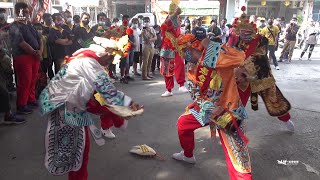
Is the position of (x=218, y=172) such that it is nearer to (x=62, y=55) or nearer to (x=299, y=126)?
(x=299, y=126)

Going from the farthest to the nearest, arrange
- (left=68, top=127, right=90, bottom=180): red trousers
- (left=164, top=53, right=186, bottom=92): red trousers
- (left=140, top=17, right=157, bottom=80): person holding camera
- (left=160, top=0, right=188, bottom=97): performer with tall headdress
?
(left=140, top=17, right=157, bottom=80): person holding camera → (left=164, top=53, right=186, bottom=92): red trousers → (left=160, top=0, right=188, bottom=97): performer with tall headdress → (left=68, top=127, right=90, bottom=180): red trousers

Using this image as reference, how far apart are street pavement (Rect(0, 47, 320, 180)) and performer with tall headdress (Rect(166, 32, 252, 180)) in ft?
2.40

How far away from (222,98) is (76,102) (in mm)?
1228

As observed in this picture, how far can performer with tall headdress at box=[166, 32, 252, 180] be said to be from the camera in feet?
7.96

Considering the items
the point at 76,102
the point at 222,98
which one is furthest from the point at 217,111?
the point at 76,102

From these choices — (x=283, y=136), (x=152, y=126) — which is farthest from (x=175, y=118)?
(x=283, y=136)

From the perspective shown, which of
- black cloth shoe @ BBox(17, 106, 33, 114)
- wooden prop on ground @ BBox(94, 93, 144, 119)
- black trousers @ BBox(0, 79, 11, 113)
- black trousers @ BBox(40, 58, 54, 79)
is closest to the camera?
wooden prop on ground @ BBox(94, 93, 144, 119)

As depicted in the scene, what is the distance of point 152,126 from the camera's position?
4.45m

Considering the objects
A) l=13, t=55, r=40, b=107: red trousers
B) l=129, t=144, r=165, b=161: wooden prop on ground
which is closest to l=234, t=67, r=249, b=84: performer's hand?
l=129, t=144, r=165, b=161: wooden prop on ground

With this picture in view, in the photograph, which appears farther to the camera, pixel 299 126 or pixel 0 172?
pixel 299 126

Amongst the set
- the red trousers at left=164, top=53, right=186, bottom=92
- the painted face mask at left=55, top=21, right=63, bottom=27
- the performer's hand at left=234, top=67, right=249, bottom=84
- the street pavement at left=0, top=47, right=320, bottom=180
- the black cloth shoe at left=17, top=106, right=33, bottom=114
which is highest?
the painted face mask at left=55, top=21, right=63, bottom=27

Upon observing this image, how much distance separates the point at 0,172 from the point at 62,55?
3322 millimetres

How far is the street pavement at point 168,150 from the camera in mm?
3107

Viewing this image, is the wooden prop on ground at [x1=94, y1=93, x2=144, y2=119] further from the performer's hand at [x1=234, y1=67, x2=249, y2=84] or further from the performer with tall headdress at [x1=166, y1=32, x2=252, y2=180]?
the performer's hand at [x1=234, y1=67, x2=249, y2=84]
